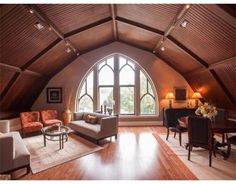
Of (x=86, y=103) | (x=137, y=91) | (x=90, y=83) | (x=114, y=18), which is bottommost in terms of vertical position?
(x=86, y=103)

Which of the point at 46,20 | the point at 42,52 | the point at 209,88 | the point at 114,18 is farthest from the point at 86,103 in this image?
the point at 209,88

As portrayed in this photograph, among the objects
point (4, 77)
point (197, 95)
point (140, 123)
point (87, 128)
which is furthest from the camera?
point (140, 123)

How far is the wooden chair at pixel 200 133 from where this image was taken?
11.8ft

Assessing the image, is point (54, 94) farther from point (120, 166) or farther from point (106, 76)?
point (120, 166)

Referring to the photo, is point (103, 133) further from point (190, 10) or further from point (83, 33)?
point (190, 10)

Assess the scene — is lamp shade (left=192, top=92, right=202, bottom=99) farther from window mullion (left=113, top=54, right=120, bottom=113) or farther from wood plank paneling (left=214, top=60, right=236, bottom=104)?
window mullion (left=113, top=54, right=120, bottom=113)

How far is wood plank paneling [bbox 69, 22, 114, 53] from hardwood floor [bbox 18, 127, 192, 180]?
3.59m

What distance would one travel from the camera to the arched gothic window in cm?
795

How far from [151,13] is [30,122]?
5340mm

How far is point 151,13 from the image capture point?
446cm

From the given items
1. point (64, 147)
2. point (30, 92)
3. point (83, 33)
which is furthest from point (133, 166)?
point (30, 92)

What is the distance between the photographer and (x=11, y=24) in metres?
3.53

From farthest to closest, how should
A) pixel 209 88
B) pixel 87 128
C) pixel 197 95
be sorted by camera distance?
pixel 197 95
pixel 209 88
pixel 87 128

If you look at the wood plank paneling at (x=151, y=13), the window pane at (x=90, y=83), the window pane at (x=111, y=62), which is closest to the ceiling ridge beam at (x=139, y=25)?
the wood plank paneling at (x=151, y=13)
